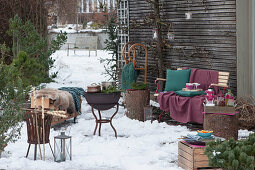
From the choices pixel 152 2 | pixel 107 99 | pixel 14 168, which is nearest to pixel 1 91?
pixel 14 168

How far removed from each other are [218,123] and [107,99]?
67.2 inches

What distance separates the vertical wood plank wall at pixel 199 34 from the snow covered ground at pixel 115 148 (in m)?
1.50

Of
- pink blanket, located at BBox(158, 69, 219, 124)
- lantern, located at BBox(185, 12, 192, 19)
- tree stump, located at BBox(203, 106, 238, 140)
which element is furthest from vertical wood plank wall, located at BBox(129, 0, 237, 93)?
tree stump, located at BBox(203, 106, 238, 140)

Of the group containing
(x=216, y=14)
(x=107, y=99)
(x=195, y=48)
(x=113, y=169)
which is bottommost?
(x=113, y=169)

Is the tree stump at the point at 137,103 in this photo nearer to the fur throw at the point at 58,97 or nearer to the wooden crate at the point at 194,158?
the fur throw at the point at 58,97

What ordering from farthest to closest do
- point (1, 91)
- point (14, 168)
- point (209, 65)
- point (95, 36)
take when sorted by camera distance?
point (95, 36), point (209, 65), point (14, 168), point (1, 91)

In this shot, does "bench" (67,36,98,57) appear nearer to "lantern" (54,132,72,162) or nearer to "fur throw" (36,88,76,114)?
"fur throw" (36,88,76,114)

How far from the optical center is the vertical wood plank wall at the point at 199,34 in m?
8.48

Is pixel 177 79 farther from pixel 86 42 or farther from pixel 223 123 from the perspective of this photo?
pixel 86 42

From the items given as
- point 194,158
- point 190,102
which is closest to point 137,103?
point 190,102

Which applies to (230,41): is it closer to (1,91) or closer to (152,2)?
(152,2)

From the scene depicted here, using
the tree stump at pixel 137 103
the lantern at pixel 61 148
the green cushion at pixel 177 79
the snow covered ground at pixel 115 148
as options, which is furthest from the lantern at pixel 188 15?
the lantern at pixel 61 148

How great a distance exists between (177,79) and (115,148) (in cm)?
255

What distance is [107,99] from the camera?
7.54 meters
